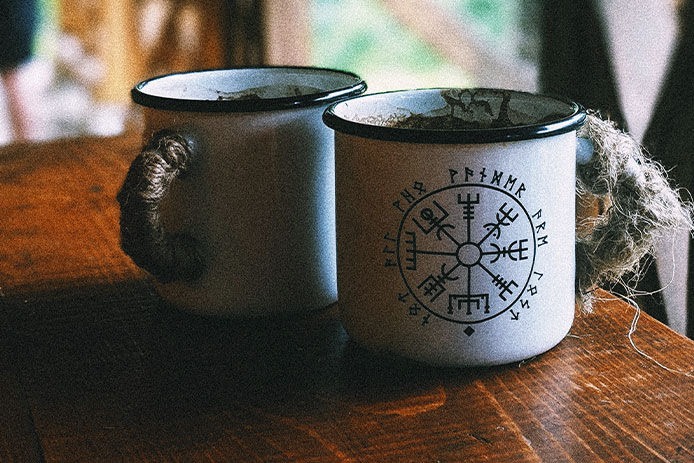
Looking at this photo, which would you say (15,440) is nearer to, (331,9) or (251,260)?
(251,260)

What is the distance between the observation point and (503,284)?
0.53 m

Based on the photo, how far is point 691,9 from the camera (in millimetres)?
753

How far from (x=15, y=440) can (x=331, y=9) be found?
2478 millimetres

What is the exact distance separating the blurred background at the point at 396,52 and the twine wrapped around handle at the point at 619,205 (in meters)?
0.17

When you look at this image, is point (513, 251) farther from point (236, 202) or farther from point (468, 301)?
point (236, 202)

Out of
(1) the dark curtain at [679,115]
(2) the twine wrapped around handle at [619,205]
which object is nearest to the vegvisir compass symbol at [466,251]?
(2) the twine wrapped around handle at [619,205]

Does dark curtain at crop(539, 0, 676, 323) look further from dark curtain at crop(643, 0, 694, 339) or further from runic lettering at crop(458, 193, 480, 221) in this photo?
runic lettering at crop(458, 193, 480, 221)

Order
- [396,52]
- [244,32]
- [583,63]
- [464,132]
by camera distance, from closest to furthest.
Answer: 1. [464,132]
2. [583,63]
3. [244,32]
4. [396,52]

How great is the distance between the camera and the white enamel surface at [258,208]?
2.02ft

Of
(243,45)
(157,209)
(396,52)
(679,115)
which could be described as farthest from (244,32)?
(157,209)

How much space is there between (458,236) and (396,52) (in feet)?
8.30

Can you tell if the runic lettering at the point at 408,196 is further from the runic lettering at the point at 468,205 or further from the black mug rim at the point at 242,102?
the black mug rim at the point at 242,102

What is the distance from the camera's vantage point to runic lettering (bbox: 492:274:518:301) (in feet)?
1.74

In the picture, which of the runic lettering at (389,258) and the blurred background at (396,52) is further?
the blurred background at (396,52)
